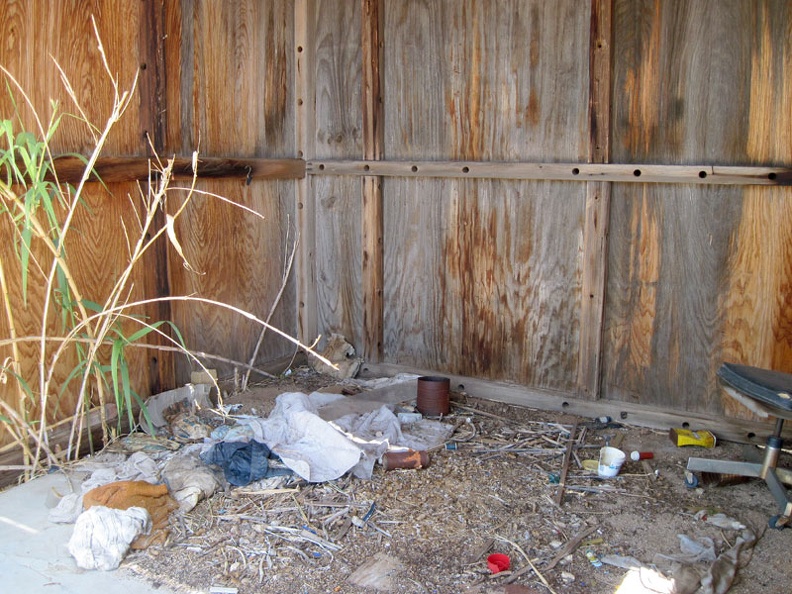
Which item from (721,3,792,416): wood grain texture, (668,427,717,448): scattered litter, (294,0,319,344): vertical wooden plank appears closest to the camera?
(721,3,792,416): wood grain texture

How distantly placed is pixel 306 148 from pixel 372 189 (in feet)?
1.70

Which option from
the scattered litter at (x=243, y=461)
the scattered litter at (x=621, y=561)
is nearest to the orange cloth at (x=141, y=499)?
the scattered litter at (x=243, y=461)

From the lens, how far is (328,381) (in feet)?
15.1

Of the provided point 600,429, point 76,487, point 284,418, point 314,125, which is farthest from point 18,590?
point 314,125

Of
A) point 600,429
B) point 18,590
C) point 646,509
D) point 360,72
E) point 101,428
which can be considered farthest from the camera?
point 360,72

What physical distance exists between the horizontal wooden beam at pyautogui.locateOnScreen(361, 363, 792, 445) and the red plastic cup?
146cm

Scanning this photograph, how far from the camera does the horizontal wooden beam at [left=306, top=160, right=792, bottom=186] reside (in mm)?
3490

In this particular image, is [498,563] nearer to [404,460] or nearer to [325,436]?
[404,460]

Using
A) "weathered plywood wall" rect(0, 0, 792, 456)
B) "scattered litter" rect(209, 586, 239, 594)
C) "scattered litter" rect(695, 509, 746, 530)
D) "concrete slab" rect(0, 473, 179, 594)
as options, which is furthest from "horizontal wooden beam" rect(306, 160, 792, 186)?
"scattered litter" rect(209, 586, 239, 594)

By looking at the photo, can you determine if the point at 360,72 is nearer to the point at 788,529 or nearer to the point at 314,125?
the point at 314,125

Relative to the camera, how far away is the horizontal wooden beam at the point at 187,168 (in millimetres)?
3350

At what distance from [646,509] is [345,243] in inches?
91.7

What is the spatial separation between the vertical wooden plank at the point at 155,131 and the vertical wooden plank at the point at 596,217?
2.02 meters

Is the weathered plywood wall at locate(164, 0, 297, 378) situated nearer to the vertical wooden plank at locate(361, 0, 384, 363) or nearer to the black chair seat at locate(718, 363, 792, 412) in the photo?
the vertical wooden plank at locate(361, 0, 384, 363)
